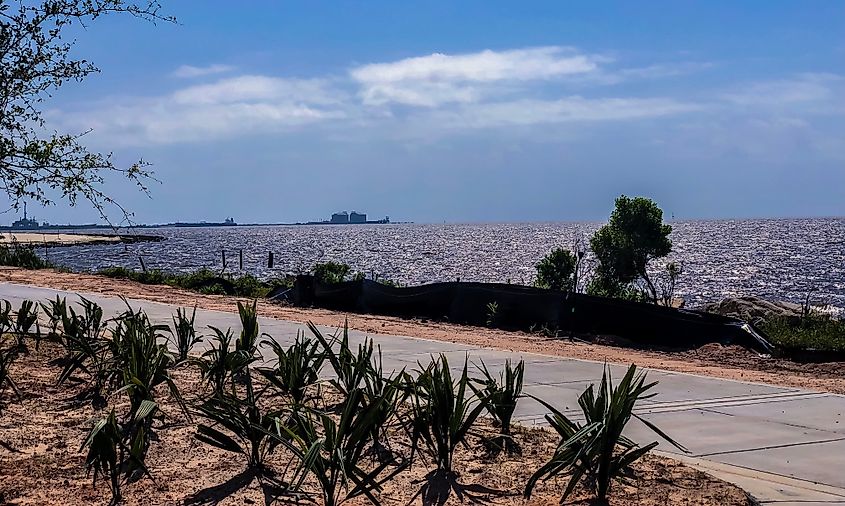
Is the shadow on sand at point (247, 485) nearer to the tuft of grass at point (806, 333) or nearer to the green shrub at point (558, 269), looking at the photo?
→ the tuft of grass at point (806, 333)

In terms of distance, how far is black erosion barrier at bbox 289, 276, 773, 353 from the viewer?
1498 cm

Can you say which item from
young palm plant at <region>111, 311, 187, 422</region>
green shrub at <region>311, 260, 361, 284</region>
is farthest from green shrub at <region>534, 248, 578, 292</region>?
young palm plant at <region>111, 311, 187, 422</region>

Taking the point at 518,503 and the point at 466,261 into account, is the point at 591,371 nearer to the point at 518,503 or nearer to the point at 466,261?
the point at 518,503

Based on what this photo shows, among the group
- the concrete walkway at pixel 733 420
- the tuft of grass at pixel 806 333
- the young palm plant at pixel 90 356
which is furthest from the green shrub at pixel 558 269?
the young palm plant at pixel 90 356

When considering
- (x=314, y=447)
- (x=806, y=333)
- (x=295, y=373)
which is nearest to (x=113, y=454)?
(x=314, y=447)

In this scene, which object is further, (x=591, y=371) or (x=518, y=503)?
(x=591, y=371)

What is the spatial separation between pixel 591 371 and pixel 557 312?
5808 millimetres

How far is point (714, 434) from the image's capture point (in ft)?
23.4

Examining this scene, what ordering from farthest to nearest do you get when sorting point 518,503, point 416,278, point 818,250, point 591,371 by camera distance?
1. point 818,250
2. point 416,278
3. point 591,371
4. point 518,503

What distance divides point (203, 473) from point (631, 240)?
22701 millimetres

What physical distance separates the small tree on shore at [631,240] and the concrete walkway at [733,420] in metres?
15.5

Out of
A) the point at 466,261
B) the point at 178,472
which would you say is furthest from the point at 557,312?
the point at 466,261

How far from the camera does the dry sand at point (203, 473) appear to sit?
5.16 m

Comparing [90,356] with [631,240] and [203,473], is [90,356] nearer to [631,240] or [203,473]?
[203,473]
